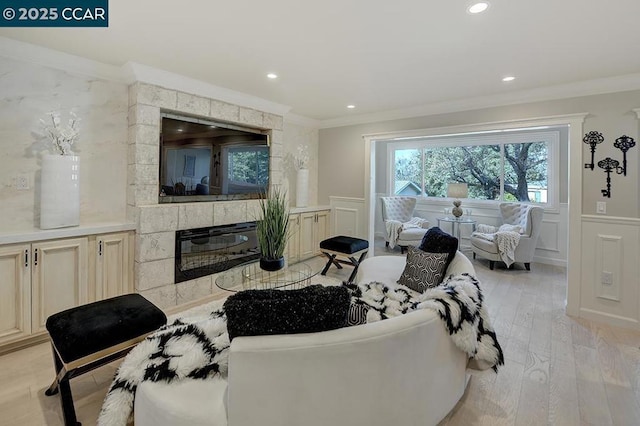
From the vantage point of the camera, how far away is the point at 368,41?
7.98ft

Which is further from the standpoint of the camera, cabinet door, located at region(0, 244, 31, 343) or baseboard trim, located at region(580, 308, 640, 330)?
baseboard trim, located at region(580, 308, 640, 330)

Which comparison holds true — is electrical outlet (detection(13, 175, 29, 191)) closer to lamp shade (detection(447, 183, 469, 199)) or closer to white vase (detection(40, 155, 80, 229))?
white vase (detection(40, 155, 80, 229))

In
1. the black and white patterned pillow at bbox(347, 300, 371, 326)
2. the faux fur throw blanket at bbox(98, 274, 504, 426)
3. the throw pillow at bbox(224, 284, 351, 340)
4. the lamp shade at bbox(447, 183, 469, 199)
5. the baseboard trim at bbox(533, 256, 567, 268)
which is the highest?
the lamp shade at bbox(447, 183, 469, 199)

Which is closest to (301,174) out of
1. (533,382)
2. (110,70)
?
(110,70)

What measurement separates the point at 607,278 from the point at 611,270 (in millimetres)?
90

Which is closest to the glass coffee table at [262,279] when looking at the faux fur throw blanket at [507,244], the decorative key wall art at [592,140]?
the decorative key wall art at [592,140]

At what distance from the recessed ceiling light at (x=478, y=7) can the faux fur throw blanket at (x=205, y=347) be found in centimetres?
173

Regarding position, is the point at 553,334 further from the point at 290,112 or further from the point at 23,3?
the point at 23,3

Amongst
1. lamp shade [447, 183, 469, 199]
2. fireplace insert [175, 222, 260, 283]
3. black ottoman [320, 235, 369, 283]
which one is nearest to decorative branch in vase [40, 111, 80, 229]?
fireplace insert [175, 222, 260, 283]

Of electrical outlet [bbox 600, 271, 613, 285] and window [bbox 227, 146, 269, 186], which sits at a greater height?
window [bbox 227, 146, 269, 186]

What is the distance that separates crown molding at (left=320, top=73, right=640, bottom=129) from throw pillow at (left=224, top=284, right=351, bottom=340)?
363cm

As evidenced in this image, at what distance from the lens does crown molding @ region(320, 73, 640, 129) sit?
305 cm

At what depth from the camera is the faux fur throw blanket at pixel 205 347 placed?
4.78ft

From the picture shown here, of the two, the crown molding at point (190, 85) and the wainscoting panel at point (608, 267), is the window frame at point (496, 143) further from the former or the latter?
the crown molding at point (190, 85)
